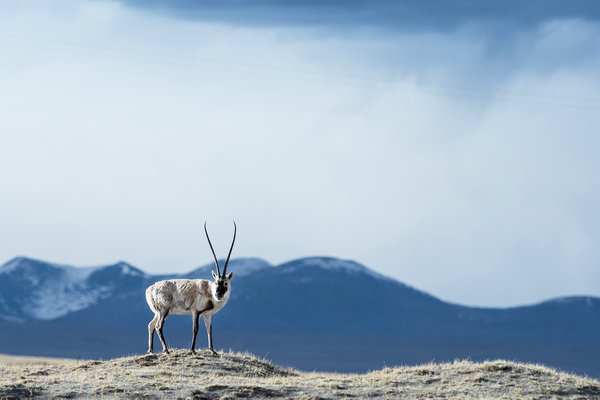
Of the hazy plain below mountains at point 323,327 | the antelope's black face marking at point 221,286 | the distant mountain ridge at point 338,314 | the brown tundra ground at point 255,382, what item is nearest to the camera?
the brown tundra ground at point 255,382

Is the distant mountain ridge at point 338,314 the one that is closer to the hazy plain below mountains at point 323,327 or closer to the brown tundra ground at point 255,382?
the hazy plain below mountains at point 323,327

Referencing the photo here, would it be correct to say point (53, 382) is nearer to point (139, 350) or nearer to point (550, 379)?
point (550, 379)

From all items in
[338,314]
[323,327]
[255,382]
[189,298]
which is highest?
[338,314]

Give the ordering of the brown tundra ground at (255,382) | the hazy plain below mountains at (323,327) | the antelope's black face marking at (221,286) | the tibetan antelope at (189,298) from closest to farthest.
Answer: the brown tundra ground at (255,382) → the antelope's black face marking at (221,286) → the tibetan antelope at (189,298) → the hazy plain below mountains at (323,327)

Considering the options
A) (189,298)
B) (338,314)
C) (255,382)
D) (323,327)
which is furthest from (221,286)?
(338,314)

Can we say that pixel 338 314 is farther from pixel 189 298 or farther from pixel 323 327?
pixel 189 298

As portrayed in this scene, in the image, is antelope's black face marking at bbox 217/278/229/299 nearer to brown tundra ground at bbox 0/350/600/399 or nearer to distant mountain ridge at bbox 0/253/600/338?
brown tundra ground at bbox 0/350/600/399

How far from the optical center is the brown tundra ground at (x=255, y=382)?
21.5 metres

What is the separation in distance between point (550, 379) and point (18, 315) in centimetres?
17879

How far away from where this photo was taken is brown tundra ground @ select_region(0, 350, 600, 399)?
2155 centimetres

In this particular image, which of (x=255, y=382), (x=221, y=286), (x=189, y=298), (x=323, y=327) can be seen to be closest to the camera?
(x=255, y=382)

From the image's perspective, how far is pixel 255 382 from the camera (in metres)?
23.0

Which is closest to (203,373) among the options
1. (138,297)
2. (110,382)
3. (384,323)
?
(110,382)

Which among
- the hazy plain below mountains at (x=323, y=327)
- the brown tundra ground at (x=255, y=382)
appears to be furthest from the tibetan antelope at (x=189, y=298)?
the hazy plain below mountains at (x=323, y=327)
